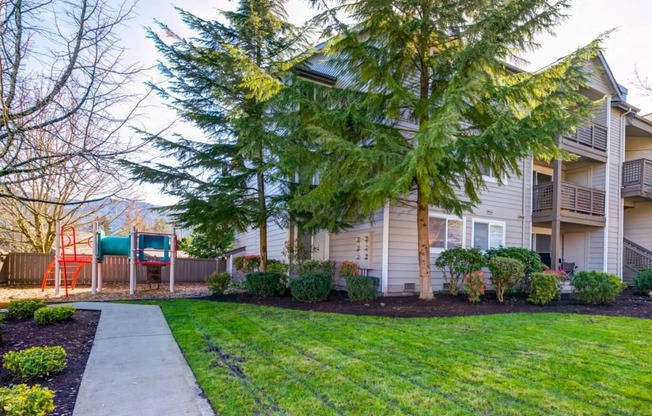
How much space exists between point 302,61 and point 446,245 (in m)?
6.74

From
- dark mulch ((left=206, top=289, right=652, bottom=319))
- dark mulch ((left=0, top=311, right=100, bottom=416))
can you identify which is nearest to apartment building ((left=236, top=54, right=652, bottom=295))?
dark mulch ((left=206, top=289, right=652, bottom=319))

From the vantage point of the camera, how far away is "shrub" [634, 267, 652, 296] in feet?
40.1

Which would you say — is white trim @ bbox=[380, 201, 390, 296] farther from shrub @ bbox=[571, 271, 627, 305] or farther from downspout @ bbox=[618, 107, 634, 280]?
downspout @ bbox=[618, 107, 634, 280]

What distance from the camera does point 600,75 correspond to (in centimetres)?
1425

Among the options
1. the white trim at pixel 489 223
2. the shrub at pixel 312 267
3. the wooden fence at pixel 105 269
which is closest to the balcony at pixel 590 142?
the white trim at pixel 489 223

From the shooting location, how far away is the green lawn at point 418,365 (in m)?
3.39

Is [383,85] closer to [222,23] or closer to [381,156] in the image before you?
[381,156]

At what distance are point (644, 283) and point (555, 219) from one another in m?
3.42

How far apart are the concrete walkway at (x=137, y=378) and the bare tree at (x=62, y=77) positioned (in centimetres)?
217

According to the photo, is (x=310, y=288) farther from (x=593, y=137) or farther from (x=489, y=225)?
(x=593, y=137)

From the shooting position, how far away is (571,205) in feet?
43.8

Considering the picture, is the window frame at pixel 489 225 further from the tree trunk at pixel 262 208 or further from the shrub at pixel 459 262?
the tree trunk at pixel 262 208

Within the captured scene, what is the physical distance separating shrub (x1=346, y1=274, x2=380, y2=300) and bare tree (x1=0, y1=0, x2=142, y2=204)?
20.0 feet

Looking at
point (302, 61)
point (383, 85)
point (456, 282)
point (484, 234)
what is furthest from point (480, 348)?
point (302, 61)
